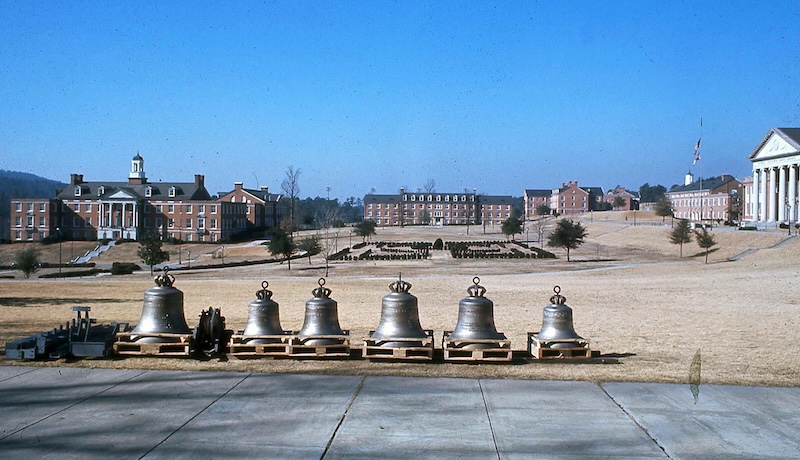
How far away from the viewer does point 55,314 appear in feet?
75.6

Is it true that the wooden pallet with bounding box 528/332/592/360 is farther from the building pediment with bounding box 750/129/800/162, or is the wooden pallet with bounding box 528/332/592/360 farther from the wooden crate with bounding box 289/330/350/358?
the building pediment with bounding box 750/129/800/162

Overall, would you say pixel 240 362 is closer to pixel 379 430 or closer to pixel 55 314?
pixel 379 430

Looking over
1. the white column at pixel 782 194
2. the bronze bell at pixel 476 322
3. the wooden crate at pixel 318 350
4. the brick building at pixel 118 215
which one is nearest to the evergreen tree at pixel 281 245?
the wooden crate at pixel 318 350

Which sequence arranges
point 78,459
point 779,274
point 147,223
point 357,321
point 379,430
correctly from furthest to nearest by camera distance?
point 147,223 → point 779,274 → point 357,321 → point 379,430 → point 78,459

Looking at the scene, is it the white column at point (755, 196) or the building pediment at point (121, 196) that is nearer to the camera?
the white column at point (755, 196)

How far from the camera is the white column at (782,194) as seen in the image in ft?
305

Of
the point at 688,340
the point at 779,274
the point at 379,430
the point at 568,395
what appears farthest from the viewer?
the point at 779,274

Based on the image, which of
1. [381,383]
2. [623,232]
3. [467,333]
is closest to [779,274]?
[467,333]

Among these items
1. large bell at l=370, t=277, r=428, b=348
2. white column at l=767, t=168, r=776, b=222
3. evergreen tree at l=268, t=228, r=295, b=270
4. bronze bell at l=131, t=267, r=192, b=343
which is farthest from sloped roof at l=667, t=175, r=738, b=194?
bronze bell at l=131, t=267, r=192, b=343

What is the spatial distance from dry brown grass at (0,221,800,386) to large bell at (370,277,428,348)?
550 millimetres

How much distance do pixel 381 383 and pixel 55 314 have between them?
51.1ft

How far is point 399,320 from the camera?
1373 cm

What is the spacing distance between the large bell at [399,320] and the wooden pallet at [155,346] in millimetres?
3566

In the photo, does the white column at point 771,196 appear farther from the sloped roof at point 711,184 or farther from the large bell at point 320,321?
the large bell at point 320,321
